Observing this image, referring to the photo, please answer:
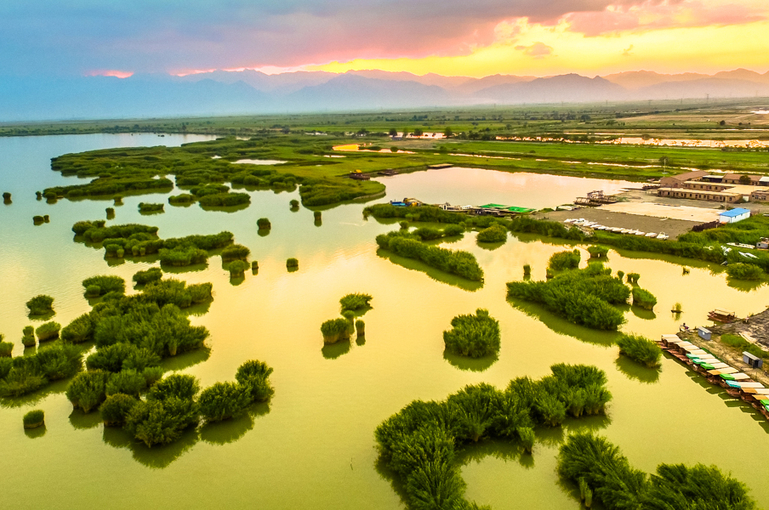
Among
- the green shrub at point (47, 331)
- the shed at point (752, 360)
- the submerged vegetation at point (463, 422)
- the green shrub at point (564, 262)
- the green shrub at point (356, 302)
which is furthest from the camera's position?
the green shrub at point (564, 262)

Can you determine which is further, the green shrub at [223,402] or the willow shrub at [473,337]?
the willow shrub at [473,337]

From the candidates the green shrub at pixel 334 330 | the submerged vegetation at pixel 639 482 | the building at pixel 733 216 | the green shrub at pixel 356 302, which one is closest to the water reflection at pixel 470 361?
the green shrub at pixel 334 330

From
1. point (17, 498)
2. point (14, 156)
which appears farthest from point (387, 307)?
point (14, 156)

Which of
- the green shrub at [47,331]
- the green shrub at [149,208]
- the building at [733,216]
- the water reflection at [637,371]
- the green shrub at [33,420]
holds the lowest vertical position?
the water reflection at [637,371]

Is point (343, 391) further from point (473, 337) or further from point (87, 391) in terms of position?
point (87, 391)

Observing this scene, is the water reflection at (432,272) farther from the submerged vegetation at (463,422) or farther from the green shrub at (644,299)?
the submerged vegetation at (463,422)

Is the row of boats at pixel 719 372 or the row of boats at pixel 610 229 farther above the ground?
the row of boats at pixel 610 229

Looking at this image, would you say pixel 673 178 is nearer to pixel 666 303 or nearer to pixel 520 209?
pixel 520 209

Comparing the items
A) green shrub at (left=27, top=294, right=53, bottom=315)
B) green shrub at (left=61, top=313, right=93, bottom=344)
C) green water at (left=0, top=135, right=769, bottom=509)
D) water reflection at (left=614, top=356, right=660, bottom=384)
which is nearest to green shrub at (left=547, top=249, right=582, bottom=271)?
green water at (left=0, top=135, right=769, bottom=509)
